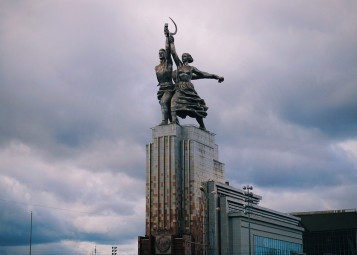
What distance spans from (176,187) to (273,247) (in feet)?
99.0

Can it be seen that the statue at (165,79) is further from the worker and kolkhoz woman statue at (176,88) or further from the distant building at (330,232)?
the distant building at (330,232)

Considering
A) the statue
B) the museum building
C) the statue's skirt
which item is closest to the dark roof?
the museum building

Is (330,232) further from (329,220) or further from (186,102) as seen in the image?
(186,102)

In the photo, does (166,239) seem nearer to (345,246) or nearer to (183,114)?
(183,114)

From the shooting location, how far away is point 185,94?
125 meters

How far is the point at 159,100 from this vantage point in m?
129

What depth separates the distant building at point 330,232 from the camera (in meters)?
187

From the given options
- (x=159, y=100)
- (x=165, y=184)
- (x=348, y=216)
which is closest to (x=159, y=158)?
(x=165, y=184)

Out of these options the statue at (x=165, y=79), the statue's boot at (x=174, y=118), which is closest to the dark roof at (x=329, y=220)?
the statue's boot at (x=174, y=118)

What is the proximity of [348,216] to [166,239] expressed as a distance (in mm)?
89667

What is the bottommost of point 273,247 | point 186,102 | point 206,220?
point 273,247

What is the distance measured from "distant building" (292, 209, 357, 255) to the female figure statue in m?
77.4

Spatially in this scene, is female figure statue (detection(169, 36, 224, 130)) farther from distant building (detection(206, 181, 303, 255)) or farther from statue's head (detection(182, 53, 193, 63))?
distant building (detection(206, 181, 303, 255))

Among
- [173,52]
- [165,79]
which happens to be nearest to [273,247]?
[165,79]
